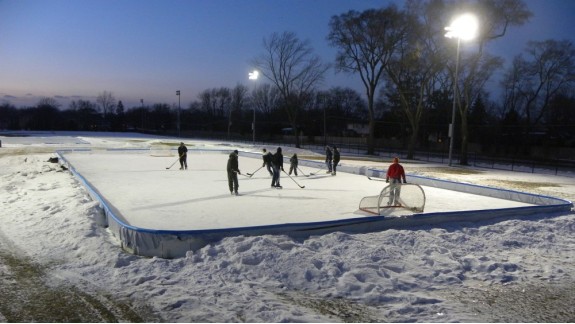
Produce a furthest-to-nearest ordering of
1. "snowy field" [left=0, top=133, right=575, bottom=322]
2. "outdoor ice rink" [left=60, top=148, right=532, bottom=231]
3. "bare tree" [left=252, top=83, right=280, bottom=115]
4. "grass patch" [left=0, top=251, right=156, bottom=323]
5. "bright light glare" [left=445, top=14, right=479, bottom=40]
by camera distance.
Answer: "bare tree" [left=252, top=83, right=280, bottom=115], "bright light glare" [left=445, top=14, right=479, bottom=40], "outdoor ice rink" [left=60, top=148, right=532, bottom=231], "snowy field" [left=0, top=133, right=575, bottom=322], "grass patch" [left=0, top=251, right=156, bottom=323]

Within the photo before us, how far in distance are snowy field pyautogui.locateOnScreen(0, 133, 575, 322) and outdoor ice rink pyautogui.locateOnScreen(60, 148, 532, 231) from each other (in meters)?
1.25

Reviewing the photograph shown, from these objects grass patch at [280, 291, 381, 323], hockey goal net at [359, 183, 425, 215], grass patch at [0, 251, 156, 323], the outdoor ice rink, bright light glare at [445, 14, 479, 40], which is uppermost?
bright light glare at [445, 14, 479, 40]

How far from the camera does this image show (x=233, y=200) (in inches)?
469

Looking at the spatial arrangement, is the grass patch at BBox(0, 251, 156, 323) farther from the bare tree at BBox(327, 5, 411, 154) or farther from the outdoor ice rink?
the bare tree at BBox(327, 5, 411, 154)

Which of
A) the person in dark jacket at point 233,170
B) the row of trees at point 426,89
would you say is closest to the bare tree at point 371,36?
the row of trees at point 426,89

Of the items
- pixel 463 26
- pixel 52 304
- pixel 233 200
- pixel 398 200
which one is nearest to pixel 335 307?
pixel 52 304

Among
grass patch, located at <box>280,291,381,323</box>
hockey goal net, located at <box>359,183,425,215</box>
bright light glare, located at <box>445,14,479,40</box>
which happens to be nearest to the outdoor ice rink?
hockey goal net, located at <box>359,183,425,215</box>

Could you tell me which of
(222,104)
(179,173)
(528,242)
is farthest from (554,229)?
(222,104)

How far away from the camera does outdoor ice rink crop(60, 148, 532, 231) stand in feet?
30.9

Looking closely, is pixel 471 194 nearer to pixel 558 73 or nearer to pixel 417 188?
pixel 417 188

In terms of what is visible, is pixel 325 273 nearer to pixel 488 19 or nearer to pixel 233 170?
pixel 233 170

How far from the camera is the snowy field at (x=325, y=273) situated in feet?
17.4

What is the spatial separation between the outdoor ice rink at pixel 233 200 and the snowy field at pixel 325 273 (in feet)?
4.09

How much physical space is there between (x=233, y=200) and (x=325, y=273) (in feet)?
18.9
